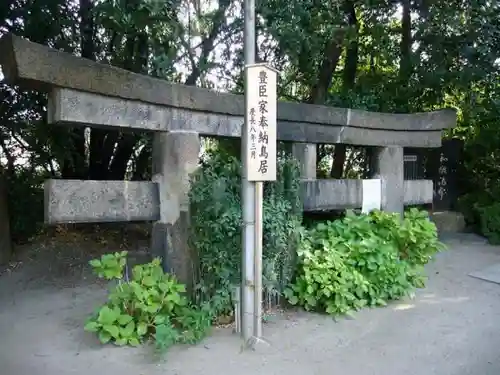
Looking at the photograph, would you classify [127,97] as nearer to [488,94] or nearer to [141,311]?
[141,311]

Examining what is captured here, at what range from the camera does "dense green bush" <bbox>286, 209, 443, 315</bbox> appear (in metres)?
4.86

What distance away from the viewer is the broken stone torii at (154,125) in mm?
4086

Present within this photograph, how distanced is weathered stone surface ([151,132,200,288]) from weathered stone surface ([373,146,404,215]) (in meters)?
3.58

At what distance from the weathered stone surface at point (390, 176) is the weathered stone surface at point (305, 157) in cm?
138

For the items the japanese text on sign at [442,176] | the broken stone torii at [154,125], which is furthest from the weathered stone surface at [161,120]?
the japanese text on sign at [442,176]

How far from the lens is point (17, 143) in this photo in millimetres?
8922

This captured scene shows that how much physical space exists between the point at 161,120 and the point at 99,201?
1.03 metres

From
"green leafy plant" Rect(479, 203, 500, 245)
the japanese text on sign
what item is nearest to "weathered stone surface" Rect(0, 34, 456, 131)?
"green leafy plant" Rect(479, 203, 500, 245)

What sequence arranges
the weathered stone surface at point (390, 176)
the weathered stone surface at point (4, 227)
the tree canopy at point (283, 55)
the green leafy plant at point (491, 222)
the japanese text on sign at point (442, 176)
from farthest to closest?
the japanese text on sign at point (442, 176)
the green leafy plant at point (491, 222)
the weathered stone surface at point (4, 227)
the weathered stone surface at point (390, 176)
the tree canopy at point (283, 55)

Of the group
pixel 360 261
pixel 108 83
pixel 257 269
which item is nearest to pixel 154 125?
pixel 108 83

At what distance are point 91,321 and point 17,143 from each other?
233 inches

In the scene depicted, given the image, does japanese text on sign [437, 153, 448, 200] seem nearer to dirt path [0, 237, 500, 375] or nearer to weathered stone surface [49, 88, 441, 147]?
weathered stone surface [49, 88, 441, 147]

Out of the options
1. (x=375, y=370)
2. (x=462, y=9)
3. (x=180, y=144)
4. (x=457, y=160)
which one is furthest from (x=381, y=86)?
(x=375, y=370)

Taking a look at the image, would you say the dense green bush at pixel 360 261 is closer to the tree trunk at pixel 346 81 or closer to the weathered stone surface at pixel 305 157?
the weathered stone surface at pixel 305 157
